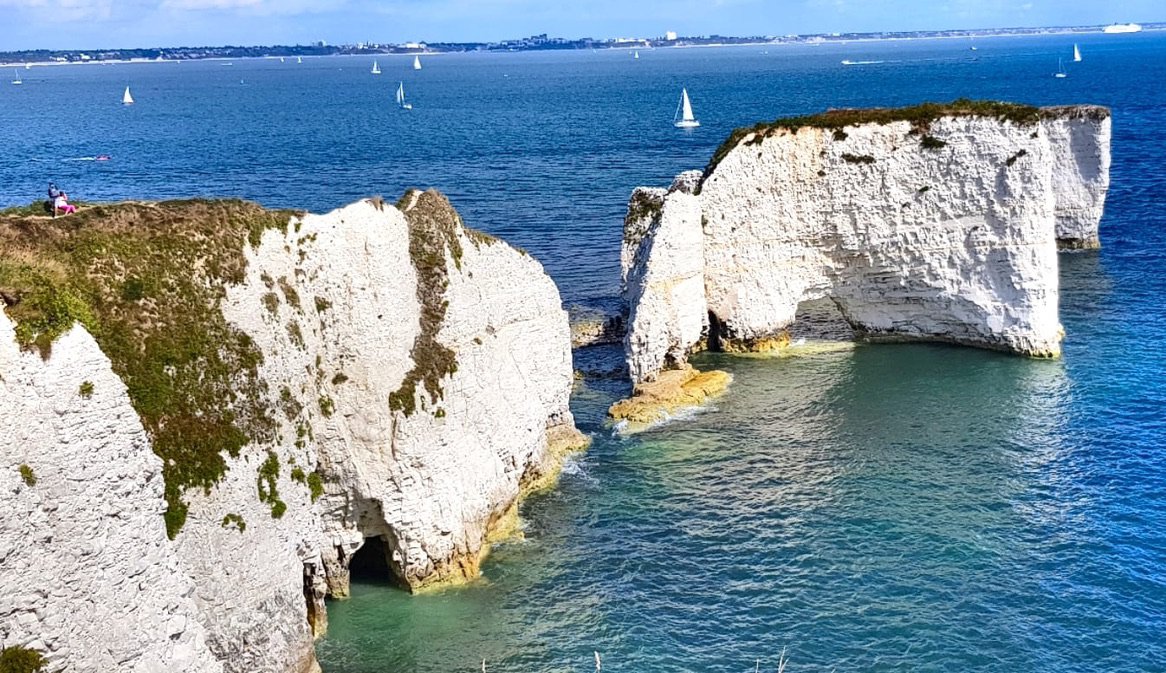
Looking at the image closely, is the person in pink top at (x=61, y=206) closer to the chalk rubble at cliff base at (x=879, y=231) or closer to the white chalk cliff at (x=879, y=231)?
the chalk rubble at cliff base at (x=879, y=231)

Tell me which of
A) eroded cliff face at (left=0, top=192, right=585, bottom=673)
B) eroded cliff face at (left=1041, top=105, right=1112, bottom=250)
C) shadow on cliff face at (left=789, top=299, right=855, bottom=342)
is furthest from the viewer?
eroded cliff face at (left=1041, top=105, right=1112, bottom=250)

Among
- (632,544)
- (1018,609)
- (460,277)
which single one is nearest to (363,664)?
(632,544)

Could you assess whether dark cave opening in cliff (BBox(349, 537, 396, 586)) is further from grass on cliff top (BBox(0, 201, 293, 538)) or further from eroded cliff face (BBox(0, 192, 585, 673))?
grass on cliff top (BBox(0, 201, 293, 538))

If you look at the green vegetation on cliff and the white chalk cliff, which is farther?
the white chalk cliff

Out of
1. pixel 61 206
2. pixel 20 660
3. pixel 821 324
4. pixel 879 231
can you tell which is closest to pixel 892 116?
pixel 879 231

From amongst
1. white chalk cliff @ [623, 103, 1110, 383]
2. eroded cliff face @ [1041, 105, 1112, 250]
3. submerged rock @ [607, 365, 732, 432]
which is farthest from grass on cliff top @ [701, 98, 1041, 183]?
eroded cliff face @ [1041, 105, 1112, 250]

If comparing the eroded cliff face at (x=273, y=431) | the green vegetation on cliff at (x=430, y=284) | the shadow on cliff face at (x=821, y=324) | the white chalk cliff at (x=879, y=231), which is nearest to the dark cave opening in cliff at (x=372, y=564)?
the eroded cliff face at (x=273, y=431)
